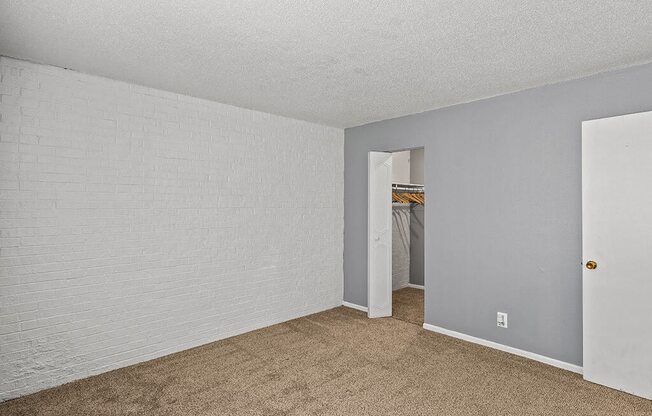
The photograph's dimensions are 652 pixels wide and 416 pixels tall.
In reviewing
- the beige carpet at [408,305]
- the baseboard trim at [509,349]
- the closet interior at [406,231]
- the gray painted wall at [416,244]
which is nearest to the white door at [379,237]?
the beige carpet at [408,305]

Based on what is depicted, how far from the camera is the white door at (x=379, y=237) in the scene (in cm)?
449

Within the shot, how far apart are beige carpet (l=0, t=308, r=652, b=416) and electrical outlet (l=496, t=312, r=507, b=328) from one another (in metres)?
0.25

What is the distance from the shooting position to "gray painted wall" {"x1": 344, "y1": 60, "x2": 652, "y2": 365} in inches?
120

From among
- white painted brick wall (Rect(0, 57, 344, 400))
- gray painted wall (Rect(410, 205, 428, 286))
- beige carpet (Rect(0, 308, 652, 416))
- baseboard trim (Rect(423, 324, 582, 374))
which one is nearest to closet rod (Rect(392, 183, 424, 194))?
gray painted wall (Rect(410, 205, 428, 286))

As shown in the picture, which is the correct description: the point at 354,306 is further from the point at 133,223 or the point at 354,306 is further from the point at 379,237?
the point at 133,223

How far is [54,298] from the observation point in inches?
111

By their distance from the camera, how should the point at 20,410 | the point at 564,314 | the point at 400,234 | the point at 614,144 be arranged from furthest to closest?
1. the point at 400,234
2. the point at 564,314
3. the point at 614,144
4. the point at 20,410

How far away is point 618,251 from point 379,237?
236 cm

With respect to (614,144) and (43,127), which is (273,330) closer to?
(43,127)

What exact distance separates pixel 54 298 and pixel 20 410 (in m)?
0.75

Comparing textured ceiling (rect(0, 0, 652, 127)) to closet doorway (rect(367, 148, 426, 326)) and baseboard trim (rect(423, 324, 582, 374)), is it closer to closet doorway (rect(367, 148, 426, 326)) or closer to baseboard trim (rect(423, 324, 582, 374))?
closet doorway (rect(367, 148, 426, 326))

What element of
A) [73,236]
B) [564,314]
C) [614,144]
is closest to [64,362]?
[73,236]

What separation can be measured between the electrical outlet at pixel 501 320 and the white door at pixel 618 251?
66 cm

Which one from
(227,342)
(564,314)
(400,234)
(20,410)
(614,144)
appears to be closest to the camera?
(20,410)
